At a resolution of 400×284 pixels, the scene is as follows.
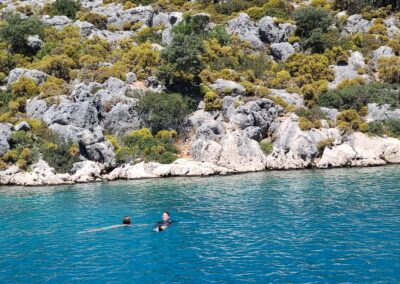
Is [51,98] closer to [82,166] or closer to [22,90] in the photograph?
[22,90]

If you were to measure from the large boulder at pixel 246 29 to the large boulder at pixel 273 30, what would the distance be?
1.32 meters

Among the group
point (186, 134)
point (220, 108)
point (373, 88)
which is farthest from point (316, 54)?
point (186, 134)

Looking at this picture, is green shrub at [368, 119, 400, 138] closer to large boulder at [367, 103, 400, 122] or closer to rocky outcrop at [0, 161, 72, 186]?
large boulder at [367, 103, 400, 122]

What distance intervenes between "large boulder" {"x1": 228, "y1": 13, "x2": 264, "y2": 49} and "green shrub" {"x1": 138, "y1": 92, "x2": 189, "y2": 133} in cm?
2715

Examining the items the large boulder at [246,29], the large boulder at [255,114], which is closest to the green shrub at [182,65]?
the large boulder at [255,114]

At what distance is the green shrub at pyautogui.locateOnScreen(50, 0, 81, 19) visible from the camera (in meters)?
84.1

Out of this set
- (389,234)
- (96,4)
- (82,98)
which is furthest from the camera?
(96,4)

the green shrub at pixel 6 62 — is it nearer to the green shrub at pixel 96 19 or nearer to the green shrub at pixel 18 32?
the green shrub at pixel 18 32

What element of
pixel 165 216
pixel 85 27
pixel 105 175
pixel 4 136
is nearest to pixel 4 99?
pixel 4 136

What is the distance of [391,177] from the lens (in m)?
34.7

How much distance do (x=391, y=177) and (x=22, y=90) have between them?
154 feet

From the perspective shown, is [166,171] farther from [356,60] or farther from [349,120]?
[356,60]

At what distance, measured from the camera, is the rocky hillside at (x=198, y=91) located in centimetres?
4403

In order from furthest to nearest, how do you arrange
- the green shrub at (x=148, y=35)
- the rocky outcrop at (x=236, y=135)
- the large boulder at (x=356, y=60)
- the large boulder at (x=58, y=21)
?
the large boulder at (x=58, y=21)
the green shrub at (x=148, y=35)
the large boulder at (x=356, y=60)
the rocky outcrop at (x=236, y=135)
